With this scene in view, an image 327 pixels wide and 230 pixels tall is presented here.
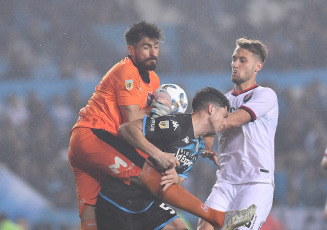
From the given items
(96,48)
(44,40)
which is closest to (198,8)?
(96,48)

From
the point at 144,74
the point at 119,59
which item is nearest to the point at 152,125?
the point at 144,74

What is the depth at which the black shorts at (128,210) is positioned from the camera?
2820 millimetres

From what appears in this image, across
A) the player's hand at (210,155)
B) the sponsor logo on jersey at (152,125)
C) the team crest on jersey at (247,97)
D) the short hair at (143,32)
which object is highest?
the short hair at (143,32)

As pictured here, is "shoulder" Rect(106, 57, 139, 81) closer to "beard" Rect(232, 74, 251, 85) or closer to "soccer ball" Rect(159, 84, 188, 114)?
"soccer ball" Rect(159, 84, 188, 114)

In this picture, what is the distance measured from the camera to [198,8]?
724 cm

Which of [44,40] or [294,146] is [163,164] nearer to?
[294,146]

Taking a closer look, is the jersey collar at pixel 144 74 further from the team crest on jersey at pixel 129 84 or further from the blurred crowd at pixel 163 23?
the blurred crowd at pixel 163 23

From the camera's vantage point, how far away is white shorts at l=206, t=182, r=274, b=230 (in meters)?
3.21

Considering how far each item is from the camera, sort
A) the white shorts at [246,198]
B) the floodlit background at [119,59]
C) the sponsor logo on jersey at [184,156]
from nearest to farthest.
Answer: the sponsor logo on jersey at [184,156], the white shorts at [246,198], the floodlit background at [119,59]

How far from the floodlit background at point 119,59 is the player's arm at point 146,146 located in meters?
3.47

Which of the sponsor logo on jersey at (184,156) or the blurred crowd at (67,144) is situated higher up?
the sponsor logo on jersey at (184,156)

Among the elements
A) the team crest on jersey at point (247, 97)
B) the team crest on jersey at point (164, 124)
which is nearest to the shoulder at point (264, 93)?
the team crest on jersey at point (247, 97)

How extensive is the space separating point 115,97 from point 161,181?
2.22ft

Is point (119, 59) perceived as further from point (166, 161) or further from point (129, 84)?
point (166, 161)
